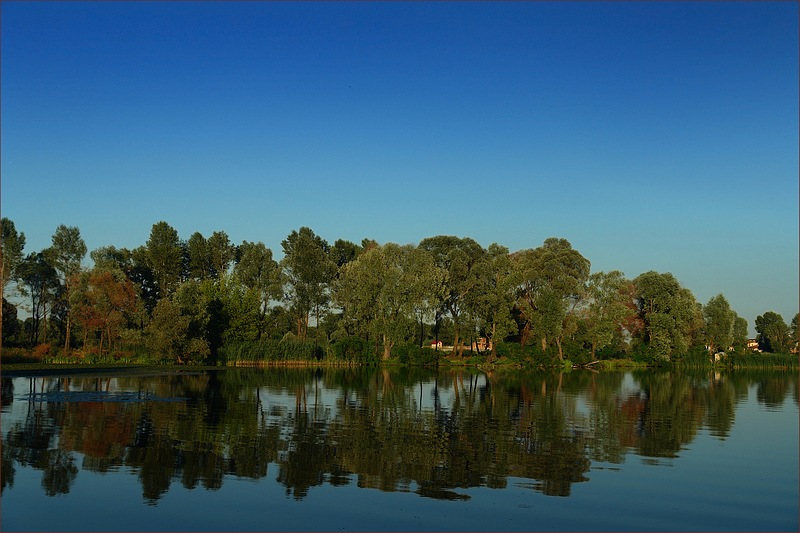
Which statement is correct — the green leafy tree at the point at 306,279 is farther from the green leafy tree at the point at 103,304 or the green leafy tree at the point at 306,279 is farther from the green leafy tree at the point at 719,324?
the green leafy tree at the point at 719,324

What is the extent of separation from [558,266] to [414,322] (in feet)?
62.9

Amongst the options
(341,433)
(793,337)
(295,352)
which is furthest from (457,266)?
(793,337)

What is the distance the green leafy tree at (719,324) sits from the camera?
100 m

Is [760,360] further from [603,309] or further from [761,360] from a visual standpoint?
[603,309]

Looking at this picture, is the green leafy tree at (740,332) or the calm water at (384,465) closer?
the calm water at (384,465)

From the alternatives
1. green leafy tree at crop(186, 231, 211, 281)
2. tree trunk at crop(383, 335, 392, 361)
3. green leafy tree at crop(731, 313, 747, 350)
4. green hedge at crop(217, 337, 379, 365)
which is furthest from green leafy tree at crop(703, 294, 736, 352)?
green leafy tree at crop(186, 231, 211, 281)

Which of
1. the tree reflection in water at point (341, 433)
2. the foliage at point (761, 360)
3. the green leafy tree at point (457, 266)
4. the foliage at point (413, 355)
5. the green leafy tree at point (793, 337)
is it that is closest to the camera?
the tree reflection in water at point (341, 433)

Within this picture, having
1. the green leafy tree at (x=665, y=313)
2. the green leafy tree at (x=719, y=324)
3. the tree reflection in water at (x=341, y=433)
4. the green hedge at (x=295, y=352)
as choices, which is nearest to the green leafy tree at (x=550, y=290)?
the green leafy tree at (x=665, y=313)

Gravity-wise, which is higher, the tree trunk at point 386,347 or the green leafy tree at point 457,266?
the green leafy tree at point 457,266

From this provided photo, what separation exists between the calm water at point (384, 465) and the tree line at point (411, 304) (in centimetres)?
4497

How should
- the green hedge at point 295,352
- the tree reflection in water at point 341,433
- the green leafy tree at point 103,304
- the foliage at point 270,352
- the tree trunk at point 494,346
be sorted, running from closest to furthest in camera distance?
the tree reflection in water at point 341,433, the foliage at point 270,352, the green hedge at point 295,352, the green leafy tree at point 103,304, the tree trunk at point 494,346

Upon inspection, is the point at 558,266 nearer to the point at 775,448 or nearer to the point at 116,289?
the point at 116,289

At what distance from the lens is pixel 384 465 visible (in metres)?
19.9

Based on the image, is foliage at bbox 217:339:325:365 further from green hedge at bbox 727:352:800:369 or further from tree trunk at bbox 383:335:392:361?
green hedge at bbox 727:352:800:369
